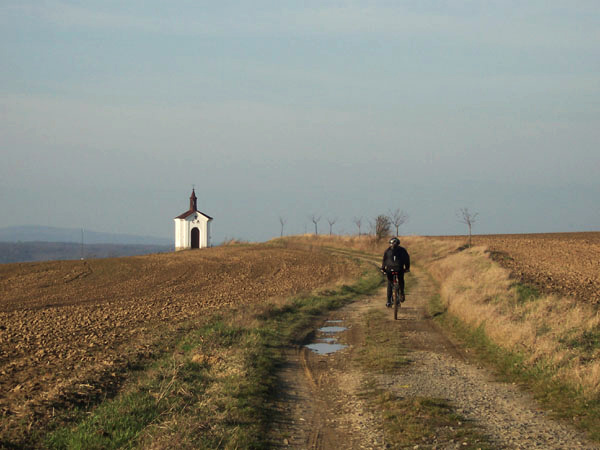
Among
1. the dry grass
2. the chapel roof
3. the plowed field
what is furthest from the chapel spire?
the dry grass

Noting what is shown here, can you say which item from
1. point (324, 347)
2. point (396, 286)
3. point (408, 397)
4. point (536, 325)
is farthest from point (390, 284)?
point (408, 397)

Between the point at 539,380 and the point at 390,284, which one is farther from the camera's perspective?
the point at 390,284

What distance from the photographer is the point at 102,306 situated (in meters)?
26.3

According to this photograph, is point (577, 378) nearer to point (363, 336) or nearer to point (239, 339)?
point (363, 336)

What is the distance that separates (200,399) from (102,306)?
58.7 ft

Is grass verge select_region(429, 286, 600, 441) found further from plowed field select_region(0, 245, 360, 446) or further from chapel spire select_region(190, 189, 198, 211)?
chapel spire select_region(190, 189, 198, 211)

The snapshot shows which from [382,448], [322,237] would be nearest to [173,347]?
[382,448]

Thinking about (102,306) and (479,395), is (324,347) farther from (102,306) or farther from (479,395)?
(102,306)

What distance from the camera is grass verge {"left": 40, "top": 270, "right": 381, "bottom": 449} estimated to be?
7.60 m

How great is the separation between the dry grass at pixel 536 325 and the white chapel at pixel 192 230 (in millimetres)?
60490

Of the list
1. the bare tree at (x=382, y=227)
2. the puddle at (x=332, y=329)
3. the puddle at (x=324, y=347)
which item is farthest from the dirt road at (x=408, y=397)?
the bare tree at (x=382, y=227)

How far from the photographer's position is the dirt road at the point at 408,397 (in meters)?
7.74

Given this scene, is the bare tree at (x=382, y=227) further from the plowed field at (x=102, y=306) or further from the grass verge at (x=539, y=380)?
the grass verge at (x=539, y=380)

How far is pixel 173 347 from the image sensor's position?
49.7ft
